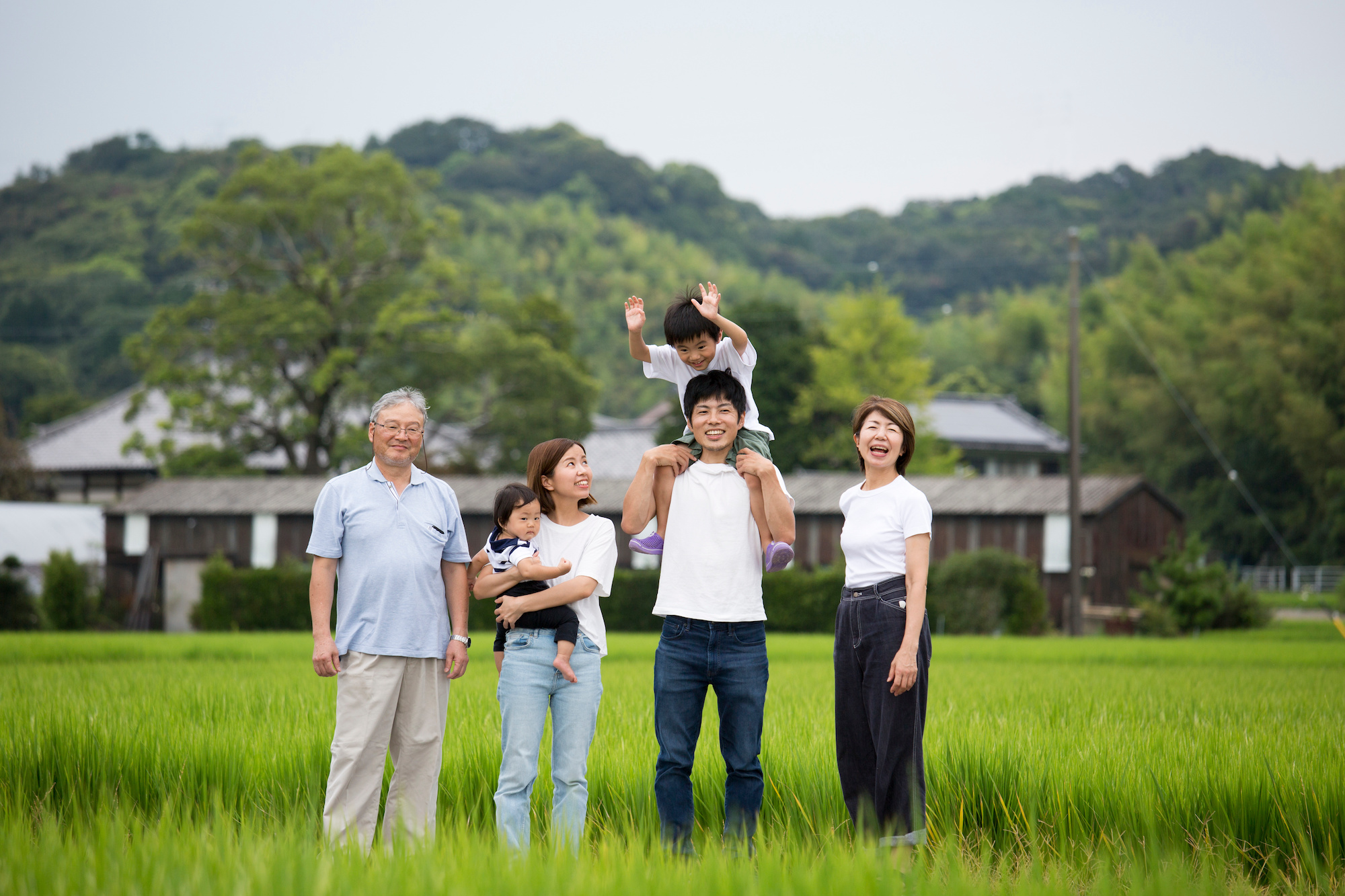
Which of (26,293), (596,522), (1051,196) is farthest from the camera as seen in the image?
(1051,196)

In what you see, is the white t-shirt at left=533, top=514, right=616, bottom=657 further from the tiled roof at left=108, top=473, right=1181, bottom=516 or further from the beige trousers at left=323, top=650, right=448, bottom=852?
the tiled roof at left=108, top=473, right=1181, bottom=516

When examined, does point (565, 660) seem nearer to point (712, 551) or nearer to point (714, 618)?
point (714, 618)

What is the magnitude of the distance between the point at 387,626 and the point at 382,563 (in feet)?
0.83

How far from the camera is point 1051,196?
366 ft

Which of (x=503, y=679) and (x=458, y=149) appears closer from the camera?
(x=503, y=679)

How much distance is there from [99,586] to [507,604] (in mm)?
27708

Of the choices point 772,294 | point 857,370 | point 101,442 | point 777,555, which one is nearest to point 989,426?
point 857,370

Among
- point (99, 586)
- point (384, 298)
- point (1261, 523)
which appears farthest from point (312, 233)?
point (1261, 523)

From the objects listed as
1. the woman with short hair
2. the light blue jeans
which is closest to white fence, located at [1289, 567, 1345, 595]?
the woman with short hair

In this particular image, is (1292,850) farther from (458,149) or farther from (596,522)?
(458,149)

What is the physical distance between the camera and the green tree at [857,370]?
41594 millimetres

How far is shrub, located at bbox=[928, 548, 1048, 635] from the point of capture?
24.9 metres

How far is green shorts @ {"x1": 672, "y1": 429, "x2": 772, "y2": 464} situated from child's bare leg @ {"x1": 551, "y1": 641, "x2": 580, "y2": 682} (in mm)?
925

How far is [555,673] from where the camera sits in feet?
15.2
